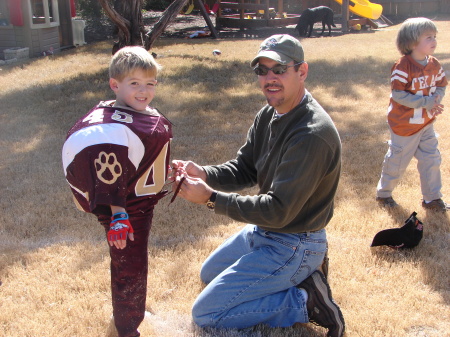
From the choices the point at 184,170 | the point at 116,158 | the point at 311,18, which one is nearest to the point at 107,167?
the point at 116,158

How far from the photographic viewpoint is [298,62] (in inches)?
110

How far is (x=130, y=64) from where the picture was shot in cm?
253

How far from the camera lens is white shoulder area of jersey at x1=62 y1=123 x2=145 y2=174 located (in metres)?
2.34

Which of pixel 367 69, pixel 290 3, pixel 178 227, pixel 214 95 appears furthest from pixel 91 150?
pixel 290 3

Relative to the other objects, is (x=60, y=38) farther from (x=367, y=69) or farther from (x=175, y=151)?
(x=175, y=151)

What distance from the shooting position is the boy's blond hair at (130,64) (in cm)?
253

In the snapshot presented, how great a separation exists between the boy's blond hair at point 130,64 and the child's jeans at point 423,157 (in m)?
2.63

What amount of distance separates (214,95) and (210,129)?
1.77 metres

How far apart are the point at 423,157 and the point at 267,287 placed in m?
2.25

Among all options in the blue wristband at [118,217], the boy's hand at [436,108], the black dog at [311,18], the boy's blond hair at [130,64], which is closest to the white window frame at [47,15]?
the black dog at [311,18]

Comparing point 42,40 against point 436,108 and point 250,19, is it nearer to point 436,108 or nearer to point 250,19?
point 250,19

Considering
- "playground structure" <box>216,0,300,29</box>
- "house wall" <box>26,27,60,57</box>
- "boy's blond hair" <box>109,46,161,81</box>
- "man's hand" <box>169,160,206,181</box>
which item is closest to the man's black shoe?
"man's hand" <box>169,160,206,181</box>

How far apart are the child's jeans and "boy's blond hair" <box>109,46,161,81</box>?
2630 mm

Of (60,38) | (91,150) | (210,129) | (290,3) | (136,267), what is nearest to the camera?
(91,150)
